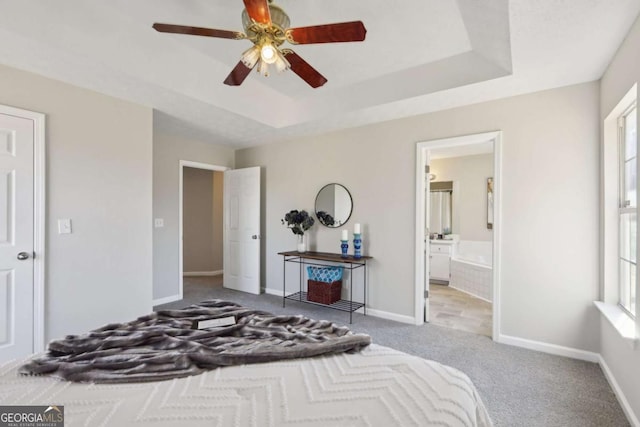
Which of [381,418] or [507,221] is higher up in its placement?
[507,221]

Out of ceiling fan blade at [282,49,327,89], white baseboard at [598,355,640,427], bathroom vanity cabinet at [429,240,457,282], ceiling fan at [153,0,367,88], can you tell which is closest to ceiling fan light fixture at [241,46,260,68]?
ceiling fan at [153,0,367,88]

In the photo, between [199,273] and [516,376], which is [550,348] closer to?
[516,376]

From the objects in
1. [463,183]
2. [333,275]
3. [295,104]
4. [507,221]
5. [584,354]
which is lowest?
[584,354]

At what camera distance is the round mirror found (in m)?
3.87

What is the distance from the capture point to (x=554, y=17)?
1663mm

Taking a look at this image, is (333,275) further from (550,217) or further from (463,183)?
(463,183)

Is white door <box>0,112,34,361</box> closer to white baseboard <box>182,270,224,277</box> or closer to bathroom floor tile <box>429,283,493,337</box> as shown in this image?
white baseboard <box>182,270,224,277</box>

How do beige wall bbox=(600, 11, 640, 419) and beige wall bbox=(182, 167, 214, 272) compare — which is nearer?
beige wall bbox=(600, 11, 640, 419)

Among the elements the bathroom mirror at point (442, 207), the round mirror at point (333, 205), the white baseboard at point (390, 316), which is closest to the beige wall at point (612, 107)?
the white baseboard at point (390, 316)

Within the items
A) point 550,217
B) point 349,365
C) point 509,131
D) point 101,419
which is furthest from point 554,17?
point 101,419

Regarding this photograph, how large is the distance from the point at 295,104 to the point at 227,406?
333 centimetres

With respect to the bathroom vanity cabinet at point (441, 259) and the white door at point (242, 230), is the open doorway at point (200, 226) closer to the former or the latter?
the white door at point (242, 230)

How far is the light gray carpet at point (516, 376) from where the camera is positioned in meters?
1.85

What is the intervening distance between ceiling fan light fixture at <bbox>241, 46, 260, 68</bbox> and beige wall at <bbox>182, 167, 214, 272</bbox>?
4.79m
